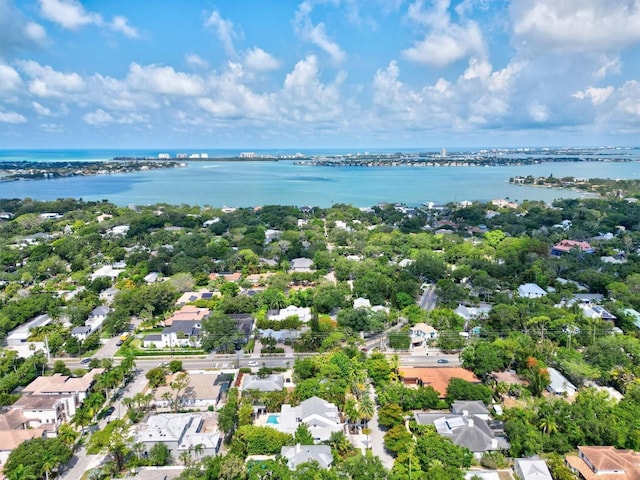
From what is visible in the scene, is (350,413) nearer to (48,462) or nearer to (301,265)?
(48,462)

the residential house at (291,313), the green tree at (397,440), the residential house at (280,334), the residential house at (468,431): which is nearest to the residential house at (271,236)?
the residential house at (291,313)

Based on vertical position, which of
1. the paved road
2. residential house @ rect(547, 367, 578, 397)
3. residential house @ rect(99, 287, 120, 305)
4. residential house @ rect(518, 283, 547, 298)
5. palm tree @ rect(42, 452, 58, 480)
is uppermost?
palm tree @ rect(42, 452, 58, 480)

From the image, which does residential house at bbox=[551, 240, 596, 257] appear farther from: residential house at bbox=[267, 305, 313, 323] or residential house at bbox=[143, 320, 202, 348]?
residential house at bbox=[143, 320, 202, 348]

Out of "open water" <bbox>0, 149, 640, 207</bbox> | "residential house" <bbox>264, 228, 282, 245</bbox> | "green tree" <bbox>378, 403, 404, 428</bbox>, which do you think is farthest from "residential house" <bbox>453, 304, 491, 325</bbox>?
"open water" <bbox>0, 149, 640, 207</bbox>

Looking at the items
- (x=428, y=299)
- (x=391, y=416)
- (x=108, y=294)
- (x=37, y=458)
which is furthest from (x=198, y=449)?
(x=108, y=294)

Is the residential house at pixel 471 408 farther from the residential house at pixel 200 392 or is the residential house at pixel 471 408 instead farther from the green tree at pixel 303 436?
the residential house at pixel 200 392

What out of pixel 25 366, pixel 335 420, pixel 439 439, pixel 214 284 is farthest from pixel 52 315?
pixel 439 439
